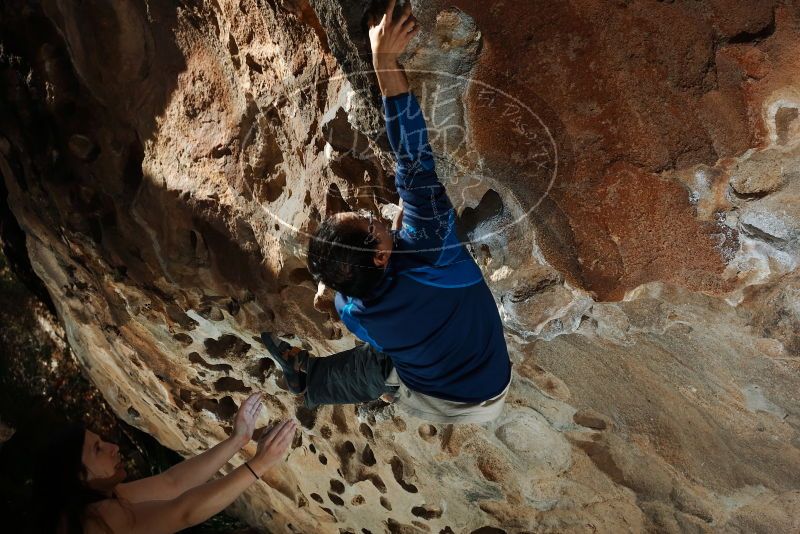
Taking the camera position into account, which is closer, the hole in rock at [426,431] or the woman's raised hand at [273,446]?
the woman's raised hand at [273,446]

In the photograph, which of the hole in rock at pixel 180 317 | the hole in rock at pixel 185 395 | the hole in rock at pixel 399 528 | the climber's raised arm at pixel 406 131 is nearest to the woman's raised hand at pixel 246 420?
the hole in rock at pixel 180 317

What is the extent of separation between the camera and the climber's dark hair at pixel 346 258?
4.22 feet

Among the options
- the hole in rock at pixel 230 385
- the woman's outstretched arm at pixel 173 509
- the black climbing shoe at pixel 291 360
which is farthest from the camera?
the hole in rock at pixel 230 385

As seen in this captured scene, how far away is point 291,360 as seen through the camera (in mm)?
2074

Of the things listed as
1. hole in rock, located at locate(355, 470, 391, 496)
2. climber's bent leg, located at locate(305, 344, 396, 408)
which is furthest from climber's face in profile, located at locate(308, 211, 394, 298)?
hole in rock, located at locate(355, 470, 391, 496)

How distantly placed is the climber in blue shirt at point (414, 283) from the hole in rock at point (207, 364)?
0.95 meters

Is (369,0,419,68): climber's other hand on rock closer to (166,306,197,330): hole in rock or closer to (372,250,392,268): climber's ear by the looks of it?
(372,250,392,268): climber's ear

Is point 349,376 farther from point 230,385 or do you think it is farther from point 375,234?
point 230,385

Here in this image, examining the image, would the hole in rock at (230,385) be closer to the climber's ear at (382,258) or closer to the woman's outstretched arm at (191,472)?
the woman's outstretched arm at (191,472)

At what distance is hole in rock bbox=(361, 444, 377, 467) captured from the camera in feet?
8.35

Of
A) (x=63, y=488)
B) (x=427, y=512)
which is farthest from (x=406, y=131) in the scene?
(x=427, y=512)

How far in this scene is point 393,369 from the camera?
180 centimetres

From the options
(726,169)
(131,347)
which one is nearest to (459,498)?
(131,347)

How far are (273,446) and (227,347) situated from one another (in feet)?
2.40
